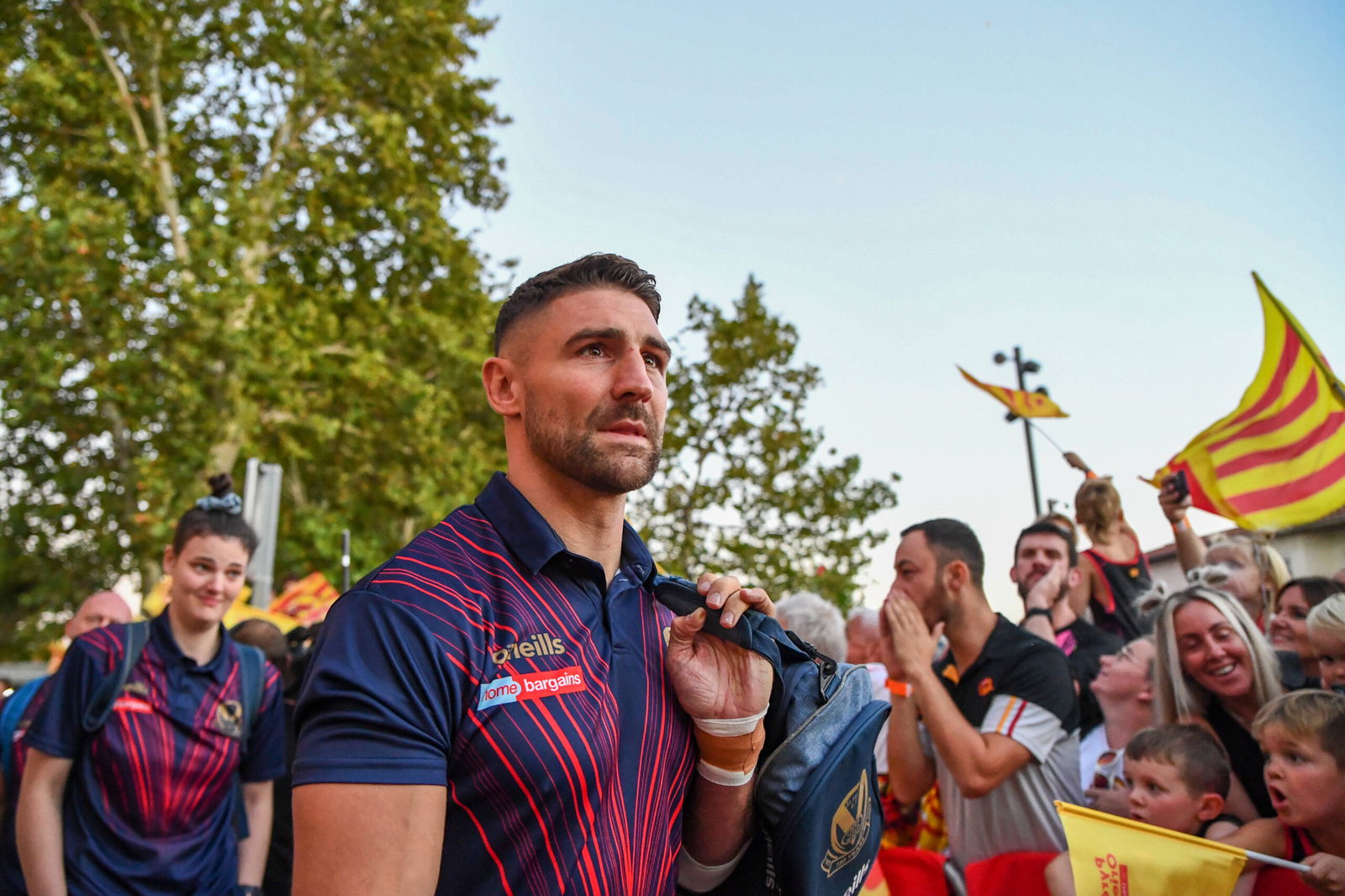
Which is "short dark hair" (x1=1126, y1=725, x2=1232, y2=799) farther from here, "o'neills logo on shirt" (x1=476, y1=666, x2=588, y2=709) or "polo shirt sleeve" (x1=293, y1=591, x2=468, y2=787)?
"polo shirt sleeve" (x1=293, y1=591, x2=468, y2=787)

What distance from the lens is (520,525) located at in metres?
2.18

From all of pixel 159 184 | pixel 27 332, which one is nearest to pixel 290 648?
pixel 27 332

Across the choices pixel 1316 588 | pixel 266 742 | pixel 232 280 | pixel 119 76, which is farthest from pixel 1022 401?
pixel 119 76

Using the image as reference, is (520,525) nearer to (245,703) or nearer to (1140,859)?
(1140,859)

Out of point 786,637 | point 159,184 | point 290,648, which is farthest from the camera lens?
point 159,184

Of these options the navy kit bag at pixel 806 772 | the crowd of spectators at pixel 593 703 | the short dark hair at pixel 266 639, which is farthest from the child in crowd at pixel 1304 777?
the short dark hair at pixel 266 639

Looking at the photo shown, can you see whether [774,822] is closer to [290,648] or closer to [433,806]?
[433,806]

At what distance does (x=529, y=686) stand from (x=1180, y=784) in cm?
290

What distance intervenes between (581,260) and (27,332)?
15.5 metres

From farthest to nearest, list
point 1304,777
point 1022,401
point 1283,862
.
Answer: point 1022,401 → point 1304,777 → point 1283,862

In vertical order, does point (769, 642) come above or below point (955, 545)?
below

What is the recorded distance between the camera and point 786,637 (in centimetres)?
234

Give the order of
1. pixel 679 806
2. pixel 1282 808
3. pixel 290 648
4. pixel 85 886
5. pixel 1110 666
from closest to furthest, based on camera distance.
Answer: pixel 679 806
pixel 1282 808
pixel 85 886
pixel 1110 666
pixel 290 648

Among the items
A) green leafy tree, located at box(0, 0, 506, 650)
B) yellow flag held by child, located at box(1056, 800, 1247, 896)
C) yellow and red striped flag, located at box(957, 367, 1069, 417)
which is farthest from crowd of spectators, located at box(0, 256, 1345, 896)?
green leafy tree, located at box(0, 0, 506, 650)
